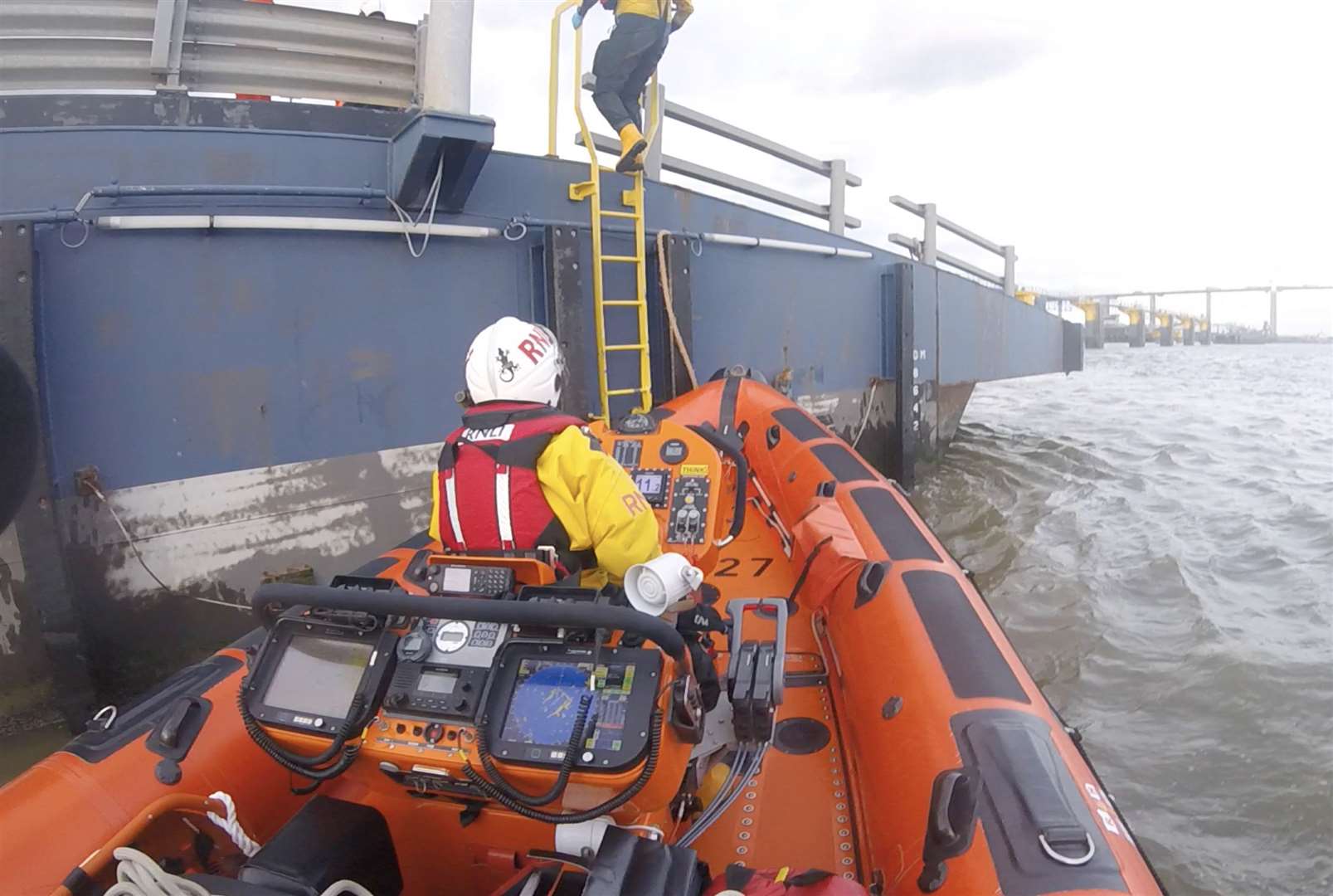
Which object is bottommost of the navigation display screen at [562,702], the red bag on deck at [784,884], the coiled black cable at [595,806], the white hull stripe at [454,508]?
the red bag on deck at [784,884]

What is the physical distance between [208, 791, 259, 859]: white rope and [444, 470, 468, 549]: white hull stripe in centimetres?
73

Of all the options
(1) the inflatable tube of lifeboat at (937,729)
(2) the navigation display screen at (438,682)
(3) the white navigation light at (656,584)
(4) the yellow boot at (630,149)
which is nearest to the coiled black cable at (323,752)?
(2) the navigation display screen at (438,682)

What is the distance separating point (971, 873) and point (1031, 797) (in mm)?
223

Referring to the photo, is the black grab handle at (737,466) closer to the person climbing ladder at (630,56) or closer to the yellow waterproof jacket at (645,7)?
the person climbing ladder at (630,56)

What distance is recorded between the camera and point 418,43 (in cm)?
425

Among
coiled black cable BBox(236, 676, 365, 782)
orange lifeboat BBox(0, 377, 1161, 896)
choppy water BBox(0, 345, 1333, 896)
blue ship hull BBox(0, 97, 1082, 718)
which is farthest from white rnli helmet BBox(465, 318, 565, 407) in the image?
choppy water BBox(0, 345, 1333, 896)

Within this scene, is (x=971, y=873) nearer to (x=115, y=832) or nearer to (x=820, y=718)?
(x=820, y=718)

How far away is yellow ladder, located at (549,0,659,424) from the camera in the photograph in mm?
4383

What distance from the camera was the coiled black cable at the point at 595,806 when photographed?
1360 mm

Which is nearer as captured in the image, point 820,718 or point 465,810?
point 465,810

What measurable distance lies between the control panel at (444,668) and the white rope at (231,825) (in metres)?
0.58

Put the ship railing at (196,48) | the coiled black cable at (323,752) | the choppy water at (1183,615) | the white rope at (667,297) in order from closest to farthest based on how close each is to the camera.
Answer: the coiled black cable at (323,752)
the choppy water at (1183,615)
the ship railing at (196,48)
the white rope at (667,297)

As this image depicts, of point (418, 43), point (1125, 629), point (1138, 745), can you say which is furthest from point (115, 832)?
point (1125, 629)

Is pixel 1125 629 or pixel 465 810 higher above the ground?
pixel 465 810
